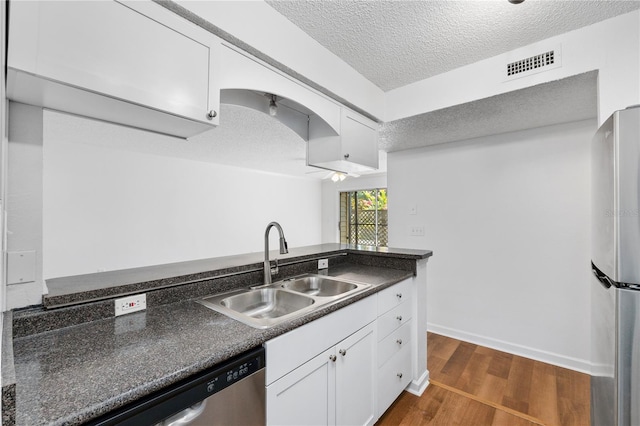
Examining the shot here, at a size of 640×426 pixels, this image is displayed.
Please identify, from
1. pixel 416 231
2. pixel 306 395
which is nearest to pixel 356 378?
pixel 306 395

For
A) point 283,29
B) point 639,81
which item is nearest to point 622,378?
point 639,81

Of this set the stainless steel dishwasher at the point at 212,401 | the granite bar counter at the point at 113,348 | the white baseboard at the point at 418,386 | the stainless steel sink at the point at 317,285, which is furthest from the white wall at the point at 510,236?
the stainless steel dishwasher at the point at 212,401

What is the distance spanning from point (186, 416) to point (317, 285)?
118 cm

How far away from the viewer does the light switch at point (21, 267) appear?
1018 mm

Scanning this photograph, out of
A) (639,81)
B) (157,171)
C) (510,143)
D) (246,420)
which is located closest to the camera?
(246,420)

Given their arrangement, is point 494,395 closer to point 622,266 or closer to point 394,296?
point 394,296

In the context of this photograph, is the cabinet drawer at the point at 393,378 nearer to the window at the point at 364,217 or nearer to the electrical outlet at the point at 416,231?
the electrical outlet at the point at 416,231

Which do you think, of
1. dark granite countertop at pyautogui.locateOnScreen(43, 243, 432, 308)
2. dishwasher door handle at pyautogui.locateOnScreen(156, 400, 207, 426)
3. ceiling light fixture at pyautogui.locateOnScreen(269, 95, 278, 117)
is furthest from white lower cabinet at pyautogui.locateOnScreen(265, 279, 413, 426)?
ceiling light fixture at pyautogui.locateOnScreen(269, 95, 278, 117)

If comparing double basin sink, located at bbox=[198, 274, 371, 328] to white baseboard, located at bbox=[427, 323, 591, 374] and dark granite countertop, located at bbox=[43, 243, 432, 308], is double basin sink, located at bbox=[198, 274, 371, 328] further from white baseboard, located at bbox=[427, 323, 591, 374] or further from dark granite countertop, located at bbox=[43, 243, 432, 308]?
white baseboard, located at bbox=[427, 323, 591, 374]

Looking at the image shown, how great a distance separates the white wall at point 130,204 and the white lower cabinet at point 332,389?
2.83 meters

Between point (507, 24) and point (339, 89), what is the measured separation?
102 centimetres

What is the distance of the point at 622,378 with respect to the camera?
1062 millimetres

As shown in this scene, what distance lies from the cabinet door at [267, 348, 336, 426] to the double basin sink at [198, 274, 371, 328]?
0.24 meters

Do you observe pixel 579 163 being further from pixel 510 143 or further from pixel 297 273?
pixel 297 273
